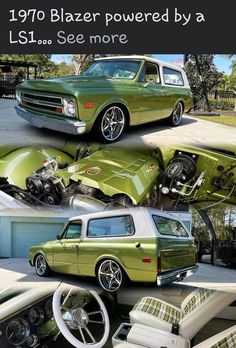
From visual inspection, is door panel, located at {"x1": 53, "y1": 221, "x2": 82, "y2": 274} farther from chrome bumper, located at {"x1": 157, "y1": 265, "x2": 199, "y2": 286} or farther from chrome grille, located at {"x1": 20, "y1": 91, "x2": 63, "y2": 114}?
chrome grille, located at {"x1": 20, "y1": 91, "x2": 63, "y2": 114}

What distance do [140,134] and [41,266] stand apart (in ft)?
3.11

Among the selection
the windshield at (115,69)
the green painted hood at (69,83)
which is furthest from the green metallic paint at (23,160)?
the windshield at (115,69)

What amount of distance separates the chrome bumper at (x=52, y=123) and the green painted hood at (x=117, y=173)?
0.55 ft

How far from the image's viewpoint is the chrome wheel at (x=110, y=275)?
2129 mm

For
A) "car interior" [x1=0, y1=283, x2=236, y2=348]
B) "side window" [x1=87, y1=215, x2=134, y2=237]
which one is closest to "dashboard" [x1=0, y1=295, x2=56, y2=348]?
"car interior" [x1=0, y1=283, x2=236, y2=348]

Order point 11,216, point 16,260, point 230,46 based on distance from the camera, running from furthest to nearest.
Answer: point 16,260
point 11,216
point 230,46

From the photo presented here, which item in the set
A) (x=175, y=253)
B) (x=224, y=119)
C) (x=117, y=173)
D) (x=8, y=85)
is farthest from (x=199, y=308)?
(x=8, y=85)

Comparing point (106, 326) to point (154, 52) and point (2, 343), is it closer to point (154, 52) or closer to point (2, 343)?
point (2, 343)

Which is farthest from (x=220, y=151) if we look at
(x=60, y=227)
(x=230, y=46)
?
(x=60, y=227)

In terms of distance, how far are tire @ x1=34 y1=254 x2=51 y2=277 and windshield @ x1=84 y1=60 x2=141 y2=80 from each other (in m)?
1.01

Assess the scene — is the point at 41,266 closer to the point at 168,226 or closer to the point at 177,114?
the point at 168,226

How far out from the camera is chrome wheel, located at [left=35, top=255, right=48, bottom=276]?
7.13 ft

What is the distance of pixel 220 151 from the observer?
6.17 feet

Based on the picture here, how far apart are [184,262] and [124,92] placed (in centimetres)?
96
